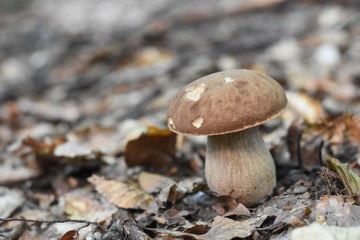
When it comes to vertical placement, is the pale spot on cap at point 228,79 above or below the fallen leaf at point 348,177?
above

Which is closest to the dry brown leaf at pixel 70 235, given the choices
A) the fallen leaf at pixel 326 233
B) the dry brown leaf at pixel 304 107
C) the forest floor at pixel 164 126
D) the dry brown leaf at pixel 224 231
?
the forest floor at pixel 164 126

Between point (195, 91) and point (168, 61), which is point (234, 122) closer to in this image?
point (195, 91)

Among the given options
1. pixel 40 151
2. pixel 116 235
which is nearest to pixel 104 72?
pixel 40 151

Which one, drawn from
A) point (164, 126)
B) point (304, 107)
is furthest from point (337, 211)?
point (164, 126)

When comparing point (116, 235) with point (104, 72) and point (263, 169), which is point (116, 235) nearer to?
point (263, 169)

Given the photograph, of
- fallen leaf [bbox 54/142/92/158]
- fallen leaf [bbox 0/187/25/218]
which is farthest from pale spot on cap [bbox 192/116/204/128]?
fallen leaf [bbox 0/187/25/218]

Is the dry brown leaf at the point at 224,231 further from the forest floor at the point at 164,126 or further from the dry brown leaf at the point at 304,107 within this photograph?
the dry brown leaf at the point at 304,107
